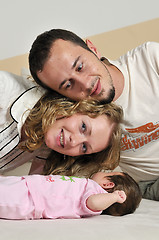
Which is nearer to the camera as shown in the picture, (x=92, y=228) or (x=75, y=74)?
(x=92, y=228)

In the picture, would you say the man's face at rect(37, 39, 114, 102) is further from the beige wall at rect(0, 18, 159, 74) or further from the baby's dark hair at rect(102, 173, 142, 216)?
the beige wall at rect(0, 18, 159, 74)

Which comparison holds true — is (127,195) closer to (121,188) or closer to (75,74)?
(121,188)

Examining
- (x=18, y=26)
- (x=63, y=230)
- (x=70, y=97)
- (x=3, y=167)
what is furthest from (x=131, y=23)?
(x=63, y=230)

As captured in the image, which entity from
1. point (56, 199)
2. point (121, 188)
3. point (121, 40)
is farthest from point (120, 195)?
point (121, 40)

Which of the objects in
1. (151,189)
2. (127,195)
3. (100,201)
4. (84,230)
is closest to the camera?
(84,230)

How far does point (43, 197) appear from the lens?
1.10 meters

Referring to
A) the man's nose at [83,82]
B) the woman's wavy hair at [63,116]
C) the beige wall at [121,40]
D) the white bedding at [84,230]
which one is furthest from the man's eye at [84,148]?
the beige wall at [121,40]

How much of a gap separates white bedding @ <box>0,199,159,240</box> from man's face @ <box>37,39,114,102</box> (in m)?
0.51

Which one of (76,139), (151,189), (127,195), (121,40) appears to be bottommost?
(151,189)

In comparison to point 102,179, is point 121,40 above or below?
above

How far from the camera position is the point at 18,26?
2570 millimetres

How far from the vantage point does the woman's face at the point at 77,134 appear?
134 centimetres

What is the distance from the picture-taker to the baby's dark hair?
3.95 ft

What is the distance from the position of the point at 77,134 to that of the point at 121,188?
262 millimetres
